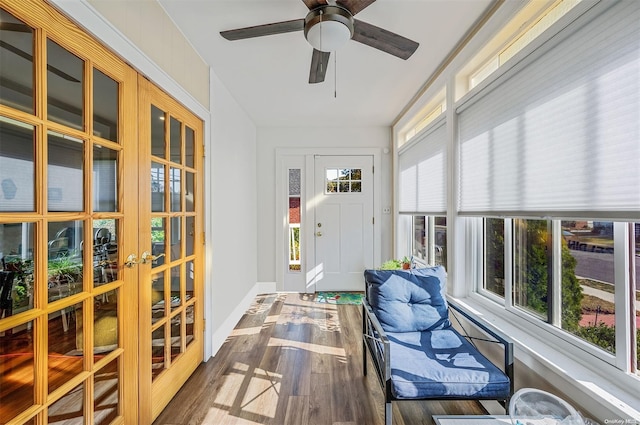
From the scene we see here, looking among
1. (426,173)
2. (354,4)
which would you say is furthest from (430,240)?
(354,4)

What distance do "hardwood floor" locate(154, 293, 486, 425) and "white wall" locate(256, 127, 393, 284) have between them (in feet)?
4.56

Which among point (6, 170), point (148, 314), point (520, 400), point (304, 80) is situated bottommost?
point (520, 400)

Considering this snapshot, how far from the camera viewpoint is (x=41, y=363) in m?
1.05

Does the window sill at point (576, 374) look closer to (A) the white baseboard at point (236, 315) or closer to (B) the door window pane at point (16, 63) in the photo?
(A) the white baseboard at point (236, 315)

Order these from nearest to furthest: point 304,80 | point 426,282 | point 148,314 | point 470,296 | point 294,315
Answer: point 148,314 → point 426,282 → point 470,296 → point 304,80 → point 294,315

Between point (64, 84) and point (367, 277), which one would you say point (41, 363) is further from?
point (367, 277)

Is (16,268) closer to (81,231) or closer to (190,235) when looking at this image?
(81,231)

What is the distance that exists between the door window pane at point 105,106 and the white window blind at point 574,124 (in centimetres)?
220

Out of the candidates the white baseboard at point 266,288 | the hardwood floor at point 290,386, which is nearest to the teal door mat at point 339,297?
the white baseboard at point 266,288

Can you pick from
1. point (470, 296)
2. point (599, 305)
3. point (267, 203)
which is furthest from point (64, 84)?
point (267, 203)

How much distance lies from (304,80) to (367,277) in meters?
1.98

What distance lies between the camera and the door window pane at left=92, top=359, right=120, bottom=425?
1.32 meters

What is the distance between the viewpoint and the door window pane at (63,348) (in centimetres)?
110

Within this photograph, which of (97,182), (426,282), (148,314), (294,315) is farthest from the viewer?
(294,315)
